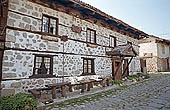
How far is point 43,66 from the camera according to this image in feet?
23.4

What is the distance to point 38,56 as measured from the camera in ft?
22.7

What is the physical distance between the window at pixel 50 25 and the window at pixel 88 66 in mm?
3011

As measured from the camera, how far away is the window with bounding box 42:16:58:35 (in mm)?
7460

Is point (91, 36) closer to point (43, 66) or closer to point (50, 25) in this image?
point (50, 25)

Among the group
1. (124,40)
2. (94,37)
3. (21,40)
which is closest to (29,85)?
(21,40)

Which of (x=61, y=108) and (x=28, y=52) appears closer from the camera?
(x=61, y=108)

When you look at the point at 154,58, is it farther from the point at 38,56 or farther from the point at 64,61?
the point at 38,56

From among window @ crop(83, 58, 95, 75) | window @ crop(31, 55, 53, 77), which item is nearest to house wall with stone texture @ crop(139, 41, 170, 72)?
window @ crop(83, 58, 95, 75)

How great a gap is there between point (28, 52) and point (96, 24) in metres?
6.00

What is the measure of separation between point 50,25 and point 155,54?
18085mm

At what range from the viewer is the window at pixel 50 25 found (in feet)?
24.5

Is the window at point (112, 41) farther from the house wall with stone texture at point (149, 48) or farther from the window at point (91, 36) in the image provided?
the house wall with stone texture at point (149, 48)

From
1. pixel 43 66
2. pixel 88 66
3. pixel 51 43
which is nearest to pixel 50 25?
pixel 51 43

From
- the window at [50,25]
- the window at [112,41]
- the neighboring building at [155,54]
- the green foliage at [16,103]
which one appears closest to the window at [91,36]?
the window at [112,41]
